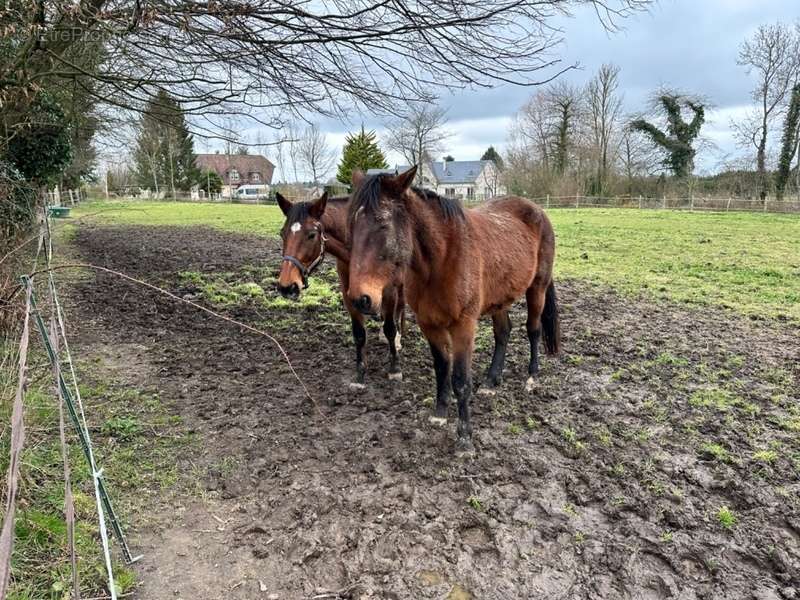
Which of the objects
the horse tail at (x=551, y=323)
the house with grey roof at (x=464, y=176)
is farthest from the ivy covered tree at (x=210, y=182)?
the horse tail at (x=551, y=323)

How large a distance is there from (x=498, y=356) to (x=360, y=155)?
37257 mm

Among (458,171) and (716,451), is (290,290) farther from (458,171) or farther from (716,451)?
(458,171)

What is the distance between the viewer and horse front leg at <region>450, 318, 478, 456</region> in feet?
11.4

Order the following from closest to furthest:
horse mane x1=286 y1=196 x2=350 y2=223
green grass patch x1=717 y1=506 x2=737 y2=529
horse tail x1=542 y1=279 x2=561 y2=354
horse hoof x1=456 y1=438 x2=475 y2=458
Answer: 1. green grass patch x1=717 y1=506 x2=737 y2=529
2. horse hoof x1=456 y1=438 x2=475 y2=458
3. horse mane x1=286 y1=196 x2=350 y2=223
4. horse tail x1=542 y1=279 x2=561 y2=354

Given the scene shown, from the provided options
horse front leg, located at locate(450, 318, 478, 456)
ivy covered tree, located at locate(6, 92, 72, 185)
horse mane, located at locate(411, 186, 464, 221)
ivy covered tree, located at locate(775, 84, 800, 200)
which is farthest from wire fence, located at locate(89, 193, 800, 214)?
horse front leg, located at locate(450, 318, 478, 456)

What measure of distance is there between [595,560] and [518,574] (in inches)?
15.9

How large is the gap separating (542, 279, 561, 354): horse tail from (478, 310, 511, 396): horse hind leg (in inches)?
25.3

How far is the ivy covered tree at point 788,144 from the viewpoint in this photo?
93.0ft

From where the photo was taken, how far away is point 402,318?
557 cm

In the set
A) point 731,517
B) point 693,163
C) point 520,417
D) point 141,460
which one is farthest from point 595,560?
point 693,163

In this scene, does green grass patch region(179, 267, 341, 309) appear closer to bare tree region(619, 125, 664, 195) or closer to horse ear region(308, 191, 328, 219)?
horse ear region(308, 191, 328, 219)

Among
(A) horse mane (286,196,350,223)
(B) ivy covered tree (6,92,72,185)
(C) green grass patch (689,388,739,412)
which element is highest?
(B) ivy covered tree (6,92,72,185)

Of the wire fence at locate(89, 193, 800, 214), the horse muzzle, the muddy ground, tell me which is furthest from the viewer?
the wire fence at locate(89, 193, 800, 214)

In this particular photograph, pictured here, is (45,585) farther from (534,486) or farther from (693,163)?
(693,163)
